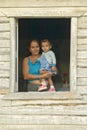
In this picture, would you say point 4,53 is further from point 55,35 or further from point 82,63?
point 55,35

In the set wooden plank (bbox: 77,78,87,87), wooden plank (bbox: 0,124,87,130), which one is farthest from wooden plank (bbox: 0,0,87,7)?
wooden plank (bbox: 0,124,87,130)

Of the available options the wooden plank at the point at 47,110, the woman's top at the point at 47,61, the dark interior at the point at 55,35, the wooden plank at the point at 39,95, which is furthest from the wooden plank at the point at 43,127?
the dark interior at the point at 55,35

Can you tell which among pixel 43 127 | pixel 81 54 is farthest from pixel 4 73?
pixel 81 54

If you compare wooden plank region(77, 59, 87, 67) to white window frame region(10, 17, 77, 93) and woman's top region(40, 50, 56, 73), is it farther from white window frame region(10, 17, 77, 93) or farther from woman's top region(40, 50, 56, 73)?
woman's top region(40, 50, 56, 73)

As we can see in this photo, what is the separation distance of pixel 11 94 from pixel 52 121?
84 cm

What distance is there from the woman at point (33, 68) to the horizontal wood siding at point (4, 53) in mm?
366

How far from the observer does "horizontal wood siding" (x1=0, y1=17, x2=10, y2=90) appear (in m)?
8.60

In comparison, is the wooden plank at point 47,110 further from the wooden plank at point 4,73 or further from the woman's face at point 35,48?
the woman's face at point 35,48

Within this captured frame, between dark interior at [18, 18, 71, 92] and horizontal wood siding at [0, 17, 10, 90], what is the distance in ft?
4.22

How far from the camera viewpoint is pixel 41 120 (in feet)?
28.3

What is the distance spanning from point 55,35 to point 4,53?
2050 millimetres

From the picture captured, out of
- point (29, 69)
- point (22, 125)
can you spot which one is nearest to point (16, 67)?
point (29, 69)

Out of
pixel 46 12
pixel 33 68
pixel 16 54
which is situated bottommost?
pixel 33 68

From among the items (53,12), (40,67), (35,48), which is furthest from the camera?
(35,48)
